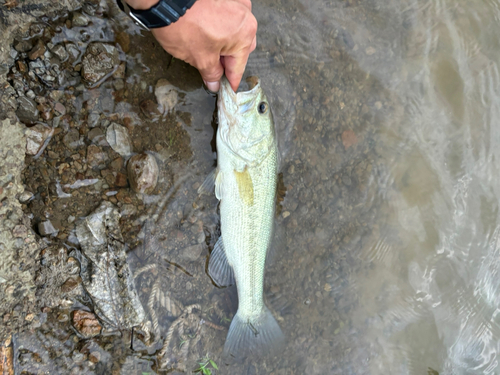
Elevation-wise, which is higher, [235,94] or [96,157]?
[235,94]

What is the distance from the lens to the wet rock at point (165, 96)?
2900 mm

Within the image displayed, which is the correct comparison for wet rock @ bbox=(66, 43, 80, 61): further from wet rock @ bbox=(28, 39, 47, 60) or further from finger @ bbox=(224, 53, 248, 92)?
finger @ bbox=(224, 53, 248, 92)

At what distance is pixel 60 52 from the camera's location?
101 inches

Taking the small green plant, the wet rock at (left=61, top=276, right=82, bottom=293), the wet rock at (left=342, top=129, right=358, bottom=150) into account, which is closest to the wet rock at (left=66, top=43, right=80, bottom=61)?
the wet rock at (left=61, top=276, right=82, bottom=293)

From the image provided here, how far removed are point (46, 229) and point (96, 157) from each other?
0.75 metres

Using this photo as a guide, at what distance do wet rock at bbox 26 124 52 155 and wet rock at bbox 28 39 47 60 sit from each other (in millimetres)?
556

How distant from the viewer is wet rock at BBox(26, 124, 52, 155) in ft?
8.34

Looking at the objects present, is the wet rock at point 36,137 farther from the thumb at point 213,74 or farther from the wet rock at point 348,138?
the wet rock at point 348,138

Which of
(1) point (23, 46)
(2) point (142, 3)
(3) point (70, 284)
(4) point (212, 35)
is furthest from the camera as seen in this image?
(3) point (70, 284)

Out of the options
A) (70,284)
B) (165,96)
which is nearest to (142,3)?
(165,96)

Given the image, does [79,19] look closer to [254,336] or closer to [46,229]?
[46,229]

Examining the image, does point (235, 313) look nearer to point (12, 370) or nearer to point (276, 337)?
point (276, 337)

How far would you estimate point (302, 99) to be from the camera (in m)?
3.31

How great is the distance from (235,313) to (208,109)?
2.15m
